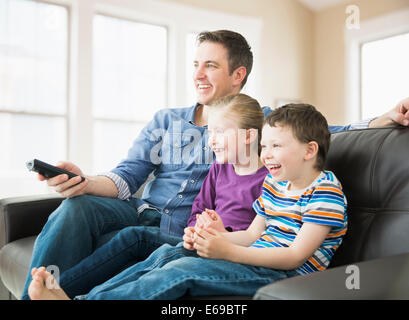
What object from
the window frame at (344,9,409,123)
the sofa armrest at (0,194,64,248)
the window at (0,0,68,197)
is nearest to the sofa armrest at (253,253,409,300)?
the sofa armrest at (0,194,64,248)

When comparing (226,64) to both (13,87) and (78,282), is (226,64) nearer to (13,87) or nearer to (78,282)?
(78,282)

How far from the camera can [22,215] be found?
1738mm

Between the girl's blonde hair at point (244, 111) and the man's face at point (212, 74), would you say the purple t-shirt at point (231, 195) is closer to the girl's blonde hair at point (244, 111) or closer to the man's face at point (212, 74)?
the girl's blonde hair at point (244, 111)

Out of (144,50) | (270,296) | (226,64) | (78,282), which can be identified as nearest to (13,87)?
(144,50)

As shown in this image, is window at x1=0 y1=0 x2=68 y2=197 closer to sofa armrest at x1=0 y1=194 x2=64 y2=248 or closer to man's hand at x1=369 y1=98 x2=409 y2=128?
sofa armrest at x1=0 y1=194 x2=64 y2=248

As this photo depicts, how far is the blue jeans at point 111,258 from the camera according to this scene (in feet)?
3.79

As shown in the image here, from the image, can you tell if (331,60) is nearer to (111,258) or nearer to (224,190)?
(224,190)

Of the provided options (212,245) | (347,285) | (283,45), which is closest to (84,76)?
(283,45)

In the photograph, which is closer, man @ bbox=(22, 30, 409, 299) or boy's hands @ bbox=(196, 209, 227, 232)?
boy's hands @ bbox=(196, 209, 227, 232)

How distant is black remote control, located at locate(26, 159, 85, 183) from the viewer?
1.25 m

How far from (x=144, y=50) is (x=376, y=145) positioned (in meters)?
3.41

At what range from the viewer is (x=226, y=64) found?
166 centimetres

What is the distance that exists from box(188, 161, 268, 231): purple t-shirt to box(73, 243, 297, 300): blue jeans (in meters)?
0.30

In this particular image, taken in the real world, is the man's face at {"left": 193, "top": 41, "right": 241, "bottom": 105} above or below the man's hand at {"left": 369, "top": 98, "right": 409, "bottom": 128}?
above
